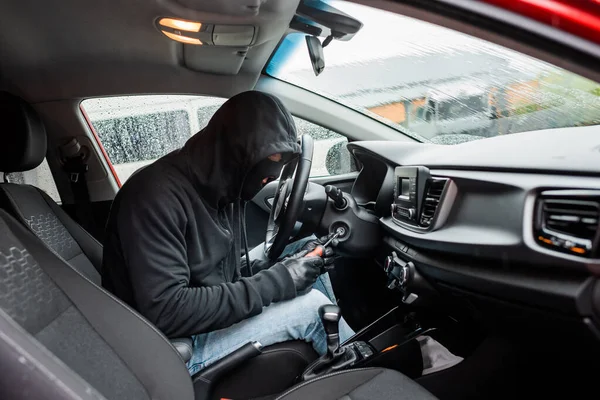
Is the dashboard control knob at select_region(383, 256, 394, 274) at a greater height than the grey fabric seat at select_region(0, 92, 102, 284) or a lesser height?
lesser

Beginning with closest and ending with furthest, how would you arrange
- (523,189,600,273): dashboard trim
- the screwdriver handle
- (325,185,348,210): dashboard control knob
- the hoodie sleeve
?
1. (523,189,600,273): dashboard trim
2. the hoodie sleeve
3. the screwdriver handle
4. (325,185,348,210): dashboard control knob

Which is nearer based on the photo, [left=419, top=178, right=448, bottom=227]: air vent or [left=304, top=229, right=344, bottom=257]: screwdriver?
[left=419, top=178, right=448, bottom=227]: air vent

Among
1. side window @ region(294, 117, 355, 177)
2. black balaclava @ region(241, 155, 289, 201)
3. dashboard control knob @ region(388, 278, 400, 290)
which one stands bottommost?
dashboard control knob @ region(388, 278, 400, 290)

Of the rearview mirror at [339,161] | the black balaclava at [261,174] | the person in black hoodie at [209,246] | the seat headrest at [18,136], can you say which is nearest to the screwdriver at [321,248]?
the person in black hoodie at [209,246]

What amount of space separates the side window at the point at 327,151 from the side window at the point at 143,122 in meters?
0.45

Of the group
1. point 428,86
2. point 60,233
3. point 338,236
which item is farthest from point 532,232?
point 60,233

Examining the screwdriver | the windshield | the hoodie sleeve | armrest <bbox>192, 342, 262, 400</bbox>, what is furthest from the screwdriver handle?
the windshield

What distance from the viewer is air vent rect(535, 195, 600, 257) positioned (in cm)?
100

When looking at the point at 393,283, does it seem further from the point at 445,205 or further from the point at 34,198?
the point at 34,198

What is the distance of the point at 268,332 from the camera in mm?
1614

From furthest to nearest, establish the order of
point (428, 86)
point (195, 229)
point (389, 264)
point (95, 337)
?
point (428, 86) → point (389, 264) → point (195, 229) → point (95, 337)

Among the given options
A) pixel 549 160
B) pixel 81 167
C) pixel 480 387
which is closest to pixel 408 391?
pixel 480 387

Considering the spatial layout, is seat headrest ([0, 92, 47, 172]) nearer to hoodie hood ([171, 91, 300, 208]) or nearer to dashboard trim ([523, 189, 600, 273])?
hoodie hood ([171, 91, 300, 208])

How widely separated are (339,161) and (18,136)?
1466mm
